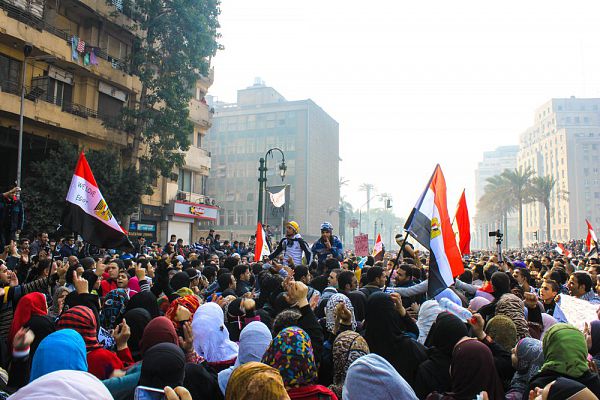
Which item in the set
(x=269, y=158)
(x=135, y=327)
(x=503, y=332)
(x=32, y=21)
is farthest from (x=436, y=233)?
(x=269, y=158)

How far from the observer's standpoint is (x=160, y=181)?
3184 cm

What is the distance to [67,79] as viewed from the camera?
2427cm

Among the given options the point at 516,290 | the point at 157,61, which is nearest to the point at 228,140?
the point at 157,61

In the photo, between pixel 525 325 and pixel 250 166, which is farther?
pixel 250 166

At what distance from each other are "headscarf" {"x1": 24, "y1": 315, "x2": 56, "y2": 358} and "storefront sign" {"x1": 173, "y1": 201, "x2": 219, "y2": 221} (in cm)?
2792

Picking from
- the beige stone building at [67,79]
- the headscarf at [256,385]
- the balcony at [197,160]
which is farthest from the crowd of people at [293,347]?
the balcony at [197,160]

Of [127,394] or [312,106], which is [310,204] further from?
[127,394]

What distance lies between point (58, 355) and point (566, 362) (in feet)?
11.1

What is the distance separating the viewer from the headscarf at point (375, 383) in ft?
9.73

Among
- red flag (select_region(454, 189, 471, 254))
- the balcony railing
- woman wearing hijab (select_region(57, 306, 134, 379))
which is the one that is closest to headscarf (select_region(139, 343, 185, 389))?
woman wearing hijab (select_region(57, 306, 134, 379))

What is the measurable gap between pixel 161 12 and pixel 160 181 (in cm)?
1096

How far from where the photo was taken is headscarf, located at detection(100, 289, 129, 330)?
552 cm

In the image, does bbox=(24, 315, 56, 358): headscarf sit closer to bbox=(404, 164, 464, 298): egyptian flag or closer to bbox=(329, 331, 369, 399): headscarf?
bbox=(329, 331, 369, 399): headscarf

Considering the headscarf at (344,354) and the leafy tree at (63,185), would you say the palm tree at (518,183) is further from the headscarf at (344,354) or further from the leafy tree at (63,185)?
the headscarf at (344,354)
